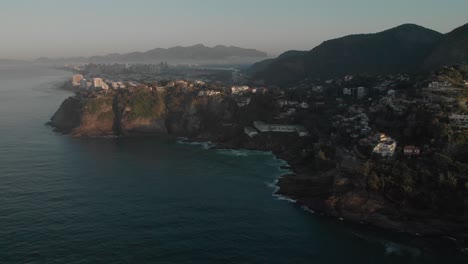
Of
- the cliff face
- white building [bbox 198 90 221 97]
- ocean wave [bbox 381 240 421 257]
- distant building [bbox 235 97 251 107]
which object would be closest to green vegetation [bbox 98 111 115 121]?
the cliff face

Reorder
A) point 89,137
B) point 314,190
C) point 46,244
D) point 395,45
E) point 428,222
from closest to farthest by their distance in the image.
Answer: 1. point 46,244
2. point 428,222
3. point 314,190
4. point 89,137
5. point 395,45

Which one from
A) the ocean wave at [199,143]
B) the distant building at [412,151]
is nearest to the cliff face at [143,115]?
the ocean wave at [199,143]

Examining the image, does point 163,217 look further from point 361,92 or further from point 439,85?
point 361,92

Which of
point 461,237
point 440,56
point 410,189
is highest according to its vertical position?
point 440,56

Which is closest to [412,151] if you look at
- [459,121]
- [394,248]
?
[459,121]

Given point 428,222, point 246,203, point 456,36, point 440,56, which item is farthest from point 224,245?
point 456,36

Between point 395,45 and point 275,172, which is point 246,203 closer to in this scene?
point 275,172
